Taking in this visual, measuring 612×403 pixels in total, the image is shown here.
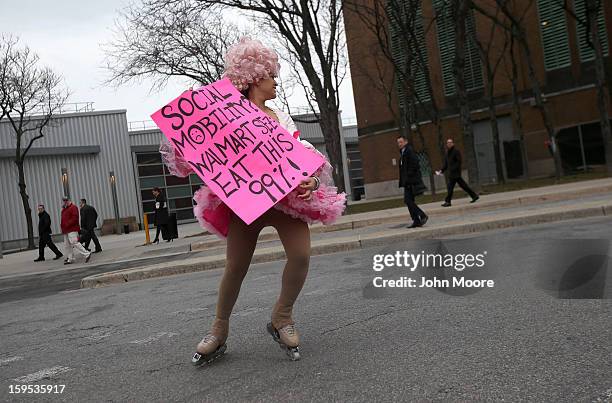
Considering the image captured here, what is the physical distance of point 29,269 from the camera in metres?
17.1

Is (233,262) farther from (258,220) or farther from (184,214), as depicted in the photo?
(184,214)

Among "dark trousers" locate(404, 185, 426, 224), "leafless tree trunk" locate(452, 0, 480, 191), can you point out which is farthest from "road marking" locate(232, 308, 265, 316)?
"leafless tree trunk" locate(452, 0, 480, 191)

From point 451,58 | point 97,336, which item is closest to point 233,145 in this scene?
point 97,336

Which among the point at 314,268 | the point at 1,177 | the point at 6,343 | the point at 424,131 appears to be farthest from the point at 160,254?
the point at 1,177

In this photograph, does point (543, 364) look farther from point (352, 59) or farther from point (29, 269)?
point (352, 59)

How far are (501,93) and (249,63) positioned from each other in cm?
3157

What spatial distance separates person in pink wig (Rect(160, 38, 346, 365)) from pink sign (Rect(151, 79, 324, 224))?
Result: 86mm

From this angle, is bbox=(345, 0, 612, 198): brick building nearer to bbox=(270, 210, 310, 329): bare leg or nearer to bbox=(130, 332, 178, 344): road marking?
bbox=(130, 332, 178, 344): road marking

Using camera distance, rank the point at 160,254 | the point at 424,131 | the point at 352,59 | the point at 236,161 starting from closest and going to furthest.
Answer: the point at 236,161, the point at 160,254, the point at 424,131, the point at 352,59

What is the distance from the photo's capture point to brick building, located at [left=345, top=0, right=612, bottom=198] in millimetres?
29438

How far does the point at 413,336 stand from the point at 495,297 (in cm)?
126

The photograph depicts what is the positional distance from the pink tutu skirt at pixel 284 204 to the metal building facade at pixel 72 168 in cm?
3731

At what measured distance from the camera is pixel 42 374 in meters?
3.90

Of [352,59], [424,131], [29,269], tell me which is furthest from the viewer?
[352,59]
